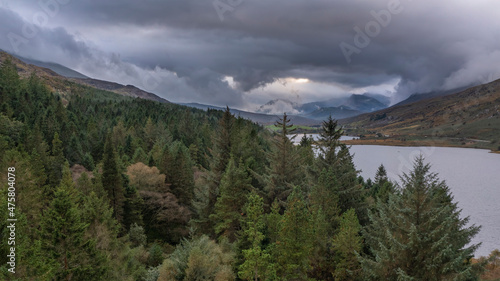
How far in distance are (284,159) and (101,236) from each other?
70.8 feet

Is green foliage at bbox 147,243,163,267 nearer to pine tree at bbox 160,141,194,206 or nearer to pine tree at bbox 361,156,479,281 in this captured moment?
pine tree at bbox 160,141,194,206

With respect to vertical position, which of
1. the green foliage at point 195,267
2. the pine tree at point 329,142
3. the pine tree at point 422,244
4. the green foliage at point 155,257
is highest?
the pine tree at point 329,142

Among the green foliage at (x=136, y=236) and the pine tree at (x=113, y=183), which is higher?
the pine tree at (x=113, y=183)

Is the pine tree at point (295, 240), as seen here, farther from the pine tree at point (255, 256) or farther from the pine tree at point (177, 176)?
the pine tree at point (177, 176)

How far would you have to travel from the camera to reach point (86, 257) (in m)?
22.1

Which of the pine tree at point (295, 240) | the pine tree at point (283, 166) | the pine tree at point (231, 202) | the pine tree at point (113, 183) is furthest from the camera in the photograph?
the pine tree at point (113, 183)

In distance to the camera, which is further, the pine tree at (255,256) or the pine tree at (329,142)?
the pine tree at (329,142)

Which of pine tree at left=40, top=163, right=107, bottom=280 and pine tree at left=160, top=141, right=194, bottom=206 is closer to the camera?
pine tree at left=40, top=163, right=107, bottom=280

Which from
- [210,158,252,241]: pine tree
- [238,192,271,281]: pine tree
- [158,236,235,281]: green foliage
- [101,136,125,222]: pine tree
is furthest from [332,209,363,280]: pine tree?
[101,136,125,222]: pine tree

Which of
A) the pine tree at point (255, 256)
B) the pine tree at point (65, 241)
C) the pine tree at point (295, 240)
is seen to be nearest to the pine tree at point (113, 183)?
the pine tree at point (65, 241)

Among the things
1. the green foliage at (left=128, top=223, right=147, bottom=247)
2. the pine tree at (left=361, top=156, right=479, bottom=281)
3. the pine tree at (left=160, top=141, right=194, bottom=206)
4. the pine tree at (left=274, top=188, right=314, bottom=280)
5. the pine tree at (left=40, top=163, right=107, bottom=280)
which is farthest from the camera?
the pine tree at (left=160, top=141, right=194, bottom=206)

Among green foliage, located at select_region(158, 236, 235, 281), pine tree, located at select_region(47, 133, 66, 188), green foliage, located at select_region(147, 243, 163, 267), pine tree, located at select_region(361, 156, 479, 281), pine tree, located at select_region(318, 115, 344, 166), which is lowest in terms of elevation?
green foliage, located at select_region(147, 243, 163, 267)

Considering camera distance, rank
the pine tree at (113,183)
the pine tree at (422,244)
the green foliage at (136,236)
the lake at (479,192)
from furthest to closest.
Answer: the lake at (479,192) < the pine tree at (113,183) < the green foliage at (136,236) < the pine tree at (422,244)

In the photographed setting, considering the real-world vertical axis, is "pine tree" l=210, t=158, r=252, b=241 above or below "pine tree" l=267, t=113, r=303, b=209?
below
